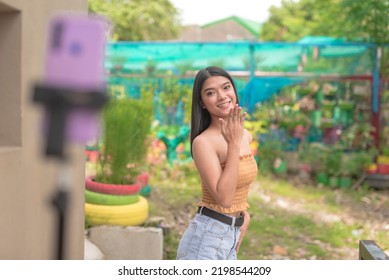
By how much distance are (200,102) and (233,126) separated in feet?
1.18

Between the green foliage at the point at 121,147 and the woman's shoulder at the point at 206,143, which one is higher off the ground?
the woman's shoulder at the point at 206,143

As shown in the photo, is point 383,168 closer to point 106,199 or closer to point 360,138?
point 360,138

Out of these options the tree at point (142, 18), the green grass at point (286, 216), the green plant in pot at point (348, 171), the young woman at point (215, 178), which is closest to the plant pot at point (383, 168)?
the green plant in pot at point (348, 171)

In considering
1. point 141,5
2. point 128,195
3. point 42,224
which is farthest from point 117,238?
point 141,5

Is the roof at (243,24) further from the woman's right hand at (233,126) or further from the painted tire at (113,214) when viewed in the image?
the woman's right hand at (233,126)

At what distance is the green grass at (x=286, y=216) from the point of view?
5688mm

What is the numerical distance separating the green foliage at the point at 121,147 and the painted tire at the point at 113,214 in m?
0.41

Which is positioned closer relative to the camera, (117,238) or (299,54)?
(117,238)

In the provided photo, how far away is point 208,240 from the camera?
221cm

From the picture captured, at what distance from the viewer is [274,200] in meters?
7.70
